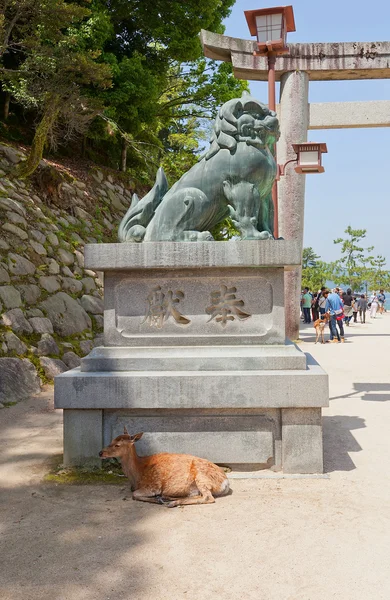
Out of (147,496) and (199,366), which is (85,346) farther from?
(147,496)

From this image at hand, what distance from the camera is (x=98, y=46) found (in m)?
12.1

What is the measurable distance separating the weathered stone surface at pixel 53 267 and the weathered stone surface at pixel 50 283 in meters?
0.13

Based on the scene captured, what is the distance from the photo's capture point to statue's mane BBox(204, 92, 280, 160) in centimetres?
422

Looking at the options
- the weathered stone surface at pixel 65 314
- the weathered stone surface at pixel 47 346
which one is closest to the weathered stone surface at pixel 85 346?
the weathered stone surface at pixel 65 314

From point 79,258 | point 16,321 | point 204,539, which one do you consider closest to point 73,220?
point 79,258

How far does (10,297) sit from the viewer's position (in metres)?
7.83

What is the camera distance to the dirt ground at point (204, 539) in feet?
7.77

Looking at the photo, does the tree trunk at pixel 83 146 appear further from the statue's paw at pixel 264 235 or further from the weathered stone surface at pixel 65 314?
the statue's paw at pixel 264 235

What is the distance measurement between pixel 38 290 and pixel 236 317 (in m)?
5.36

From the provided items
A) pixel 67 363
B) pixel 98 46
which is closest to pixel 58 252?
pixel 67 363

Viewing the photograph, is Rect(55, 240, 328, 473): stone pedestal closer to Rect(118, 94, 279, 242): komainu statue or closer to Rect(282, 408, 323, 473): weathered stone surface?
Rect(282, 408, 323, 473): weathered stone surface

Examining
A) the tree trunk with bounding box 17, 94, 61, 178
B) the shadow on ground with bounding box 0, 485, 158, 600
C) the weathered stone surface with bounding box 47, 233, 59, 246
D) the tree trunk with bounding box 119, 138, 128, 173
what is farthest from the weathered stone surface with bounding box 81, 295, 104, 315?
the tree trunk with bounding box 119, 138, 128, 173

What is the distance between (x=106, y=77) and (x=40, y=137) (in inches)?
76.2

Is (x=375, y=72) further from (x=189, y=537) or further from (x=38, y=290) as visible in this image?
(x=189, y=537)
